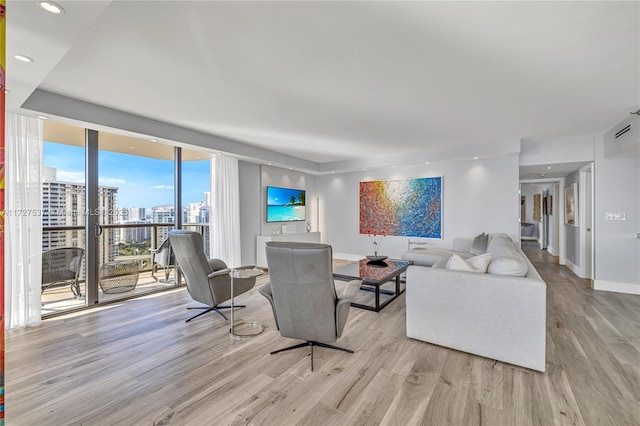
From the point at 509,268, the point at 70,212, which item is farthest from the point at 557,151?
the point at 70,212

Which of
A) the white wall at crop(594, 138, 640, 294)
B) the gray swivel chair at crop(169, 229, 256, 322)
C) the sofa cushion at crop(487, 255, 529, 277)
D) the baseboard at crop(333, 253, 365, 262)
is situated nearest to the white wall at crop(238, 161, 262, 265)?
the gray swivel chair at crop(169, 229, 256, 322)

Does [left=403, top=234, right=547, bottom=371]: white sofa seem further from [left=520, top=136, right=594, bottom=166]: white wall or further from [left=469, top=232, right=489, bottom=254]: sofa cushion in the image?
[left=520, top=136, right=594, bottom=166]: white wall

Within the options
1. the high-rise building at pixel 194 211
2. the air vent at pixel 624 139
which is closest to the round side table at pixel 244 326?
the high-rise building at pixel 194 211

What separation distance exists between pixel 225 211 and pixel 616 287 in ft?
22.1

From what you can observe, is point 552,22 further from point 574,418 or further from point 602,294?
point 602,294

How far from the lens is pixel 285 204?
6.93 meters

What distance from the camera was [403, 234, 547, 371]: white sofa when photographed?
2.24 meters

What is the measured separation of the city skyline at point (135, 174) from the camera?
12.0ft

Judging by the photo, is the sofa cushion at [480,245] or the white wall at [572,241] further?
the white wall at [572,241]

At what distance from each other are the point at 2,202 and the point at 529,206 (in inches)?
566

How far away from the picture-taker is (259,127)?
4.29m

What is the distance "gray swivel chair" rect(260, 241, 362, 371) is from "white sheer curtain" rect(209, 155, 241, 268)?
3.24 meters

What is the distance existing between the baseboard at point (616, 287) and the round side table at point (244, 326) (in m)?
5.47

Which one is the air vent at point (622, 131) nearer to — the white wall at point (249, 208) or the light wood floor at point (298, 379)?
the light wood floor at point (298, 379)
